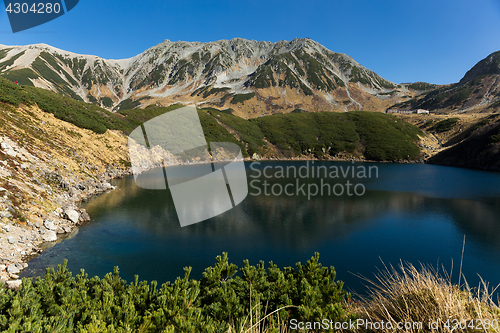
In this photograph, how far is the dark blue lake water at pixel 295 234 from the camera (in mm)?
17297

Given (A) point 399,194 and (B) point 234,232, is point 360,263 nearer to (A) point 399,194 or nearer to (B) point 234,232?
(B) point 234,232

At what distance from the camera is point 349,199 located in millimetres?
36750

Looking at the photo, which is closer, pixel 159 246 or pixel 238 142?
pixel 159 246

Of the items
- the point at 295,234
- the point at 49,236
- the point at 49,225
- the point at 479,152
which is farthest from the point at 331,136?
the point at 49,236

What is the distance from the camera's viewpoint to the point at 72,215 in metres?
23.2

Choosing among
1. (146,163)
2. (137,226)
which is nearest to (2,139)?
(137,226)

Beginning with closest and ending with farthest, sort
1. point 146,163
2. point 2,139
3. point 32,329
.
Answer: point 32,329
point 2,139
point 146,163

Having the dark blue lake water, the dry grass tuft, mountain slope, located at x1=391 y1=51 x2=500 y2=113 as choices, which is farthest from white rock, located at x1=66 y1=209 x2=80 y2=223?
mountain slope, located at x1=391 y1=51 x2=500 y2=113

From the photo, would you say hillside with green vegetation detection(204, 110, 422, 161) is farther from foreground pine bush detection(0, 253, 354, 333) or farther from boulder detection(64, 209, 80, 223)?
foreground pine bush detection(0, 253, 354, 333)

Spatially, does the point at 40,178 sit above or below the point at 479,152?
above

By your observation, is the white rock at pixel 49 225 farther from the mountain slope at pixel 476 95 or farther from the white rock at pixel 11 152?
the mountain slope at pixel 476 95

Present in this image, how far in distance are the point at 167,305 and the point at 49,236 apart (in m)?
18.3

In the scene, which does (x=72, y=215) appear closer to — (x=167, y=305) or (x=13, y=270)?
(x=13, y=270)

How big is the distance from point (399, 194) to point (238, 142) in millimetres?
65489
